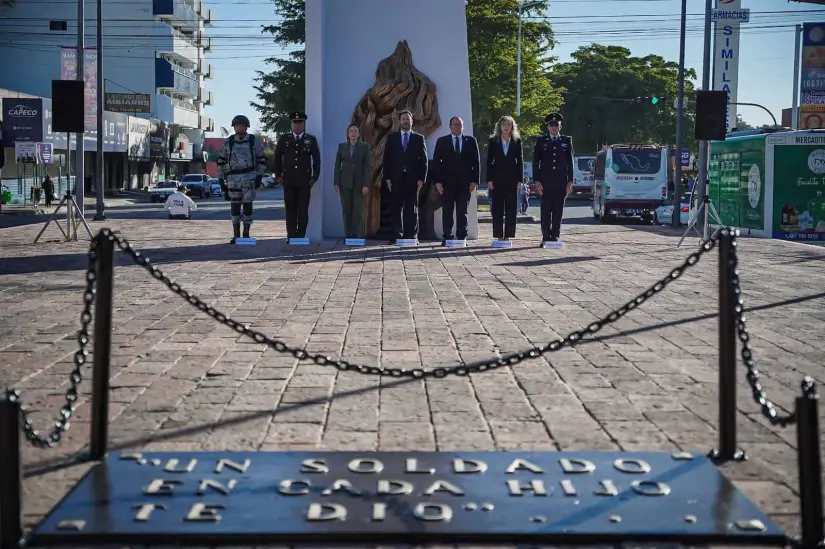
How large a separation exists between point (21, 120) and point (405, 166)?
1110 inches

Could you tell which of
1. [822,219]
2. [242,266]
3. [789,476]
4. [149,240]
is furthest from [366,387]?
[822,219]


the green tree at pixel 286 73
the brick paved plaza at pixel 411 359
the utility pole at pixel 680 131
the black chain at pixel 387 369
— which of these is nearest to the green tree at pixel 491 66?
the green tree at pixel 286 73

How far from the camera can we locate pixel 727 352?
15.2 feet

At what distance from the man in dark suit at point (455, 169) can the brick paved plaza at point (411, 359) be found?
11.9 ft

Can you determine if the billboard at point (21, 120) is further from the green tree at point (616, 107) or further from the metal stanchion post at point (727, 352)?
the green tree at point (616, 107)

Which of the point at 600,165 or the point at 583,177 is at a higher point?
the point at 600,165

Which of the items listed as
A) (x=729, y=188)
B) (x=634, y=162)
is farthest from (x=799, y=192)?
(x=634, y=162)

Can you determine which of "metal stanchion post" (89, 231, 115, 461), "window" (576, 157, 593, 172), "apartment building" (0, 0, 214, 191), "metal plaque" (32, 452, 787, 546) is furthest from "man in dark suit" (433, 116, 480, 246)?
"window" (576, 157, 593, 172)

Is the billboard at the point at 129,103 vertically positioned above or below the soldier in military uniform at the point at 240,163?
above

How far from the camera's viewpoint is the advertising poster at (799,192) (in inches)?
940

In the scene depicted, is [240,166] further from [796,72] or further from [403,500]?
[796,72]

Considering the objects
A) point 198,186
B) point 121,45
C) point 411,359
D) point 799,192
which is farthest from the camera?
point 121,45

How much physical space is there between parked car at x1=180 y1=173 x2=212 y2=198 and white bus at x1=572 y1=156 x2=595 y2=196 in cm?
2264

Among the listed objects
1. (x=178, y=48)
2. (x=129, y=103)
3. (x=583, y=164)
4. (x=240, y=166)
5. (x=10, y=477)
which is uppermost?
(x=178, y=48)
